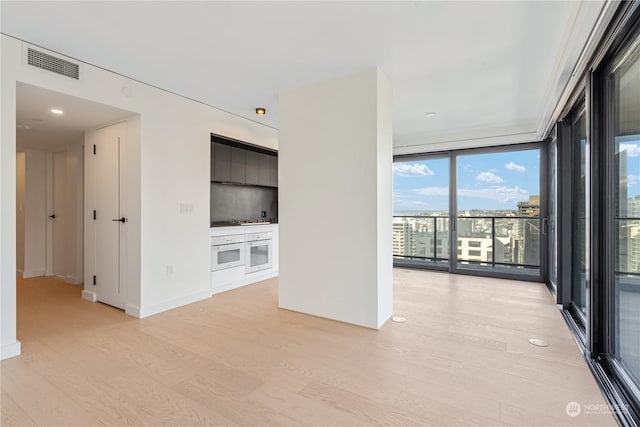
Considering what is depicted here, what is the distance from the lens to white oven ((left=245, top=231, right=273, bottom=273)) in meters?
4.73

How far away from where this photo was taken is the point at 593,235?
217cm

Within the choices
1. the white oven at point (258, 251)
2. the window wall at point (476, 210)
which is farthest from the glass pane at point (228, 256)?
the window wall at point (476, 210)

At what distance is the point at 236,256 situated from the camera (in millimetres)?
4516

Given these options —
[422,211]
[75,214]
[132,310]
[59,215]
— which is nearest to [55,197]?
[59,215]

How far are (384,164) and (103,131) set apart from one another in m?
3.48

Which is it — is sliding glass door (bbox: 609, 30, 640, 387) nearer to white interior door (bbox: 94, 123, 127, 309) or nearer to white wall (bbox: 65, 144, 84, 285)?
white interior door (bbox: 94, 123, 127, 309)

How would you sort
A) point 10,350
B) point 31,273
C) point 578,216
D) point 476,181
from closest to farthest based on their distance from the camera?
1. point 10,350
2. point 578,216
3. point 31,273
4. point 476,181

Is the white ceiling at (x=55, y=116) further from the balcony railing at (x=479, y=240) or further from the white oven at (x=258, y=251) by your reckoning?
the balcony railing at (x=479, y=240)

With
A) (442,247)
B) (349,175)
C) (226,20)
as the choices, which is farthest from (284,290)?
(442,247)

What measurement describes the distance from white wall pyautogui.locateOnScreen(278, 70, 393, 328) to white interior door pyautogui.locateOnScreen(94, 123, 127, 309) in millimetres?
1925

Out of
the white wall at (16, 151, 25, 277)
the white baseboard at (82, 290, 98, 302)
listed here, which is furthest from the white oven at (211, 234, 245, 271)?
the white wall at (16, 151, 25, 277)

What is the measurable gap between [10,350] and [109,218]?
5.45 feet

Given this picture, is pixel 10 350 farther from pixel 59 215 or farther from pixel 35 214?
pixel 35 214

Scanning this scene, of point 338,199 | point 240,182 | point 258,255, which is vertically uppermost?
point 240,182
